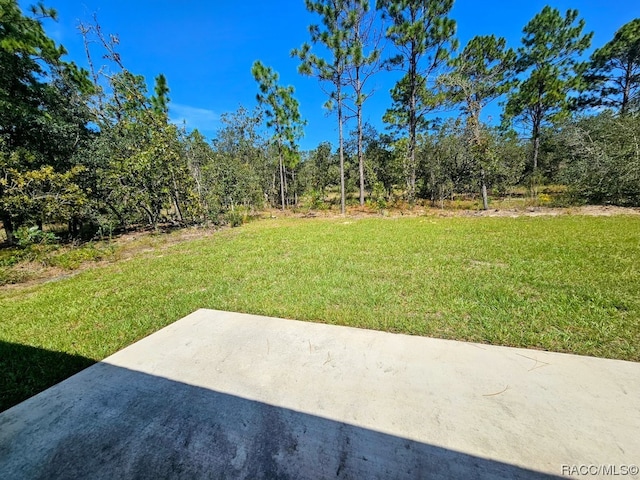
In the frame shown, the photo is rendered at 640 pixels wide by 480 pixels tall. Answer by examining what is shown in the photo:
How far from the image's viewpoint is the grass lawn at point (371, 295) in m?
2.05

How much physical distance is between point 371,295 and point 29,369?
3.08 m

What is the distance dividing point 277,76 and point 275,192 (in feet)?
30.9

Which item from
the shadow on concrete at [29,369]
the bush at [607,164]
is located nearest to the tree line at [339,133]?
the bush at [607,164]

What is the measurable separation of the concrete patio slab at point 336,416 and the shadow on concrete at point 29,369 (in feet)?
0.88

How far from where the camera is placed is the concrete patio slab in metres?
1.05

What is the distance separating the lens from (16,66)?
655cm

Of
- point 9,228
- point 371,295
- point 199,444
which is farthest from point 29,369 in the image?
point 9,228

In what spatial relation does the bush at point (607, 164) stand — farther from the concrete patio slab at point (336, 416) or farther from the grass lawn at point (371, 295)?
the concrete patio slab at point (336, 416)

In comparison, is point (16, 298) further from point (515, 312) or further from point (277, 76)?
point (277, 76)

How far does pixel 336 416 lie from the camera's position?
129 cm

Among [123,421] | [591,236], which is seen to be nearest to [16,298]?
[123,421]

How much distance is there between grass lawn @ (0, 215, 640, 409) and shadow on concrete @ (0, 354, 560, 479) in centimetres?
71

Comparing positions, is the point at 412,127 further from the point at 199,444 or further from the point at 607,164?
the point at 199,444

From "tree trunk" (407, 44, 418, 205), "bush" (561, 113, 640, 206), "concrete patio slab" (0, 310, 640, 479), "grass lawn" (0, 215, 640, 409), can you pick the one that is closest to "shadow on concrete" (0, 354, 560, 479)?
"concrete patio slab" (0, 310, 640, 479)
